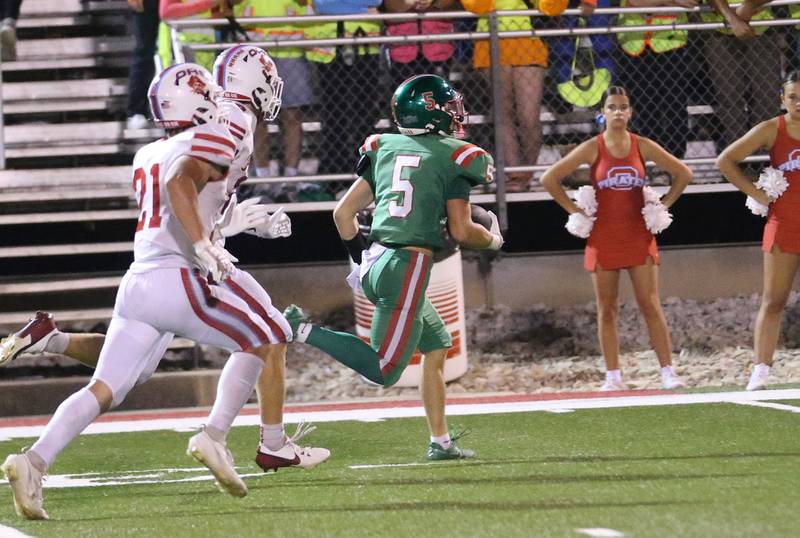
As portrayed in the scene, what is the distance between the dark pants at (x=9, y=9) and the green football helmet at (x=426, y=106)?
5578mm

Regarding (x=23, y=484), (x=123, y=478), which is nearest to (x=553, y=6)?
(x=123, y=478)

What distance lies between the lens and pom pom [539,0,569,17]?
9.23 meters

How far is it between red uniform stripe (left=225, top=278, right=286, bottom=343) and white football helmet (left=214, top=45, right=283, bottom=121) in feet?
2.65

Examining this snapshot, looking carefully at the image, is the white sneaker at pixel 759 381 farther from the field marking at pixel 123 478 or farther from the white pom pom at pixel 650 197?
the field marking at pixel 123 478

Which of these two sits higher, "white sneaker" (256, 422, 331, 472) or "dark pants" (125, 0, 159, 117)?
"dark pants" (125, 0, 159, 117)

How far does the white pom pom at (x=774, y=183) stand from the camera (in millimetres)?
7984

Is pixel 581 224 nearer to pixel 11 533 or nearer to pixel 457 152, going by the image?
Result: pixel 457 152

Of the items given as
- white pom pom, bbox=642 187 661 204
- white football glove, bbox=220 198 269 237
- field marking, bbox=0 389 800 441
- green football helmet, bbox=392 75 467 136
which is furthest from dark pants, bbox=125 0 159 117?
white football glove, bbox=220 198 269 237

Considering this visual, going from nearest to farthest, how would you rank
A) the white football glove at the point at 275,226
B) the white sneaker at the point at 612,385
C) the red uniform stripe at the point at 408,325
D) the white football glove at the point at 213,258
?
the white football glove at the point at 213,258 → the white football glove at the point at 275,226 → the red uniform stripe at the point at 408,325 → the white sneaker at the point at 612,385

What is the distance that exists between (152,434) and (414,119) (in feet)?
8.62

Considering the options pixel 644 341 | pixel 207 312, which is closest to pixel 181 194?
pixel 207 312

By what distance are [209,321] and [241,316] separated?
0.11 metres

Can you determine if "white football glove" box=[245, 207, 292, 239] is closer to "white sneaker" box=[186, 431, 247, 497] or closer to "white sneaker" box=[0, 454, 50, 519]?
"white sneaker" box=[186, 431, 247, 497]

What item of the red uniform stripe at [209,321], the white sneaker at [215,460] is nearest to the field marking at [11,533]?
the white sneaker at [215,460]
